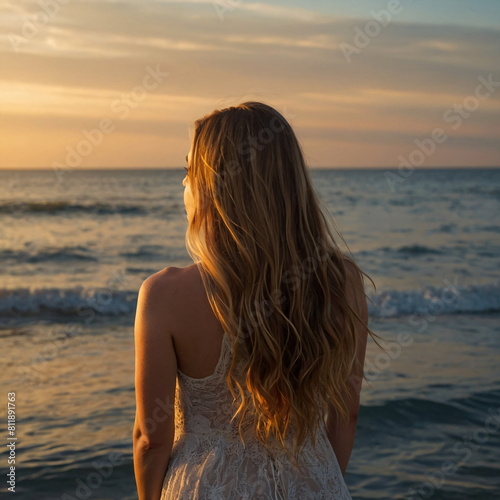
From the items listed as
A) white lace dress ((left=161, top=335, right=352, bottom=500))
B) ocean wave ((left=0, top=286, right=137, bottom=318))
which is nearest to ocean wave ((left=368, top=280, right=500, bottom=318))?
ocean wave ((left=0, top=286, right=137, bottom=318))

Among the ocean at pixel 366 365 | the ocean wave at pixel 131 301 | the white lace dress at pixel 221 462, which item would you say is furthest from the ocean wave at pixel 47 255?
the white lace dress at pixel 221 462

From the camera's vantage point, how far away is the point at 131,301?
33.2 feet

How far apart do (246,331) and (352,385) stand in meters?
0.49

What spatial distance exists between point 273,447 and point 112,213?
75.6ft

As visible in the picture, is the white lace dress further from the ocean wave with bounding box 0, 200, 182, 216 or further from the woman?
the ocean wave with bounding box 0, 200, 182, 216

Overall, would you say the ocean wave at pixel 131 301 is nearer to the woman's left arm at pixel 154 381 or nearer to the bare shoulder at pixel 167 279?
the woman's left arm at pixel 154 381

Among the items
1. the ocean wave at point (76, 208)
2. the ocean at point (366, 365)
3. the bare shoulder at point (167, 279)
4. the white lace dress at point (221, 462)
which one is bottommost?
the ocean at point (366, 365)

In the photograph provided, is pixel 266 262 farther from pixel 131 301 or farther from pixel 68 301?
pixel 68 301

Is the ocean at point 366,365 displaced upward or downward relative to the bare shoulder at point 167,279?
downward

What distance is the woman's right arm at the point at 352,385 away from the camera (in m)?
1.87

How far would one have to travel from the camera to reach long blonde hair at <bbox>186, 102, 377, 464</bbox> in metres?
1.67

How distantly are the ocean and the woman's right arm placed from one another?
11.4 inches

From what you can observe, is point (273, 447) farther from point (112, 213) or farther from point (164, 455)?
point (112, 213)

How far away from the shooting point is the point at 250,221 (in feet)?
5.48
